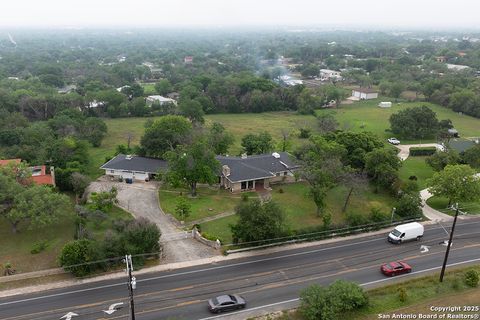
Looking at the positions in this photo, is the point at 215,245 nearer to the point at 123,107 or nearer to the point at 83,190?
the point at 83,190

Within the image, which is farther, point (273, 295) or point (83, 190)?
point (83, 190)

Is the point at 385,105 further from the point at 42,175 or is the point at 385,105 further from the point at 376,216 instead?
the point at 42,175

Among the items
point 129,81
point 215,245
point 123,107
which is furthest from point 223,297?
point 129,81

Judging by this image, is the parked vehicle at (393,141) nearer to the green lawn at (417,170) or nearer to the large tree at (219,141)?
the green lawn at (417,170)

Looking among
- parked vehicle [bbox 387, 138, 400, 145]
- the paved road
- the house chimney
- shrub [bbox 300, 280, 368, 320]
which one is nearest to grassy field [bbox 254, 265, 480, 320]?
shrub [bbox 300, 280, 368, 320]

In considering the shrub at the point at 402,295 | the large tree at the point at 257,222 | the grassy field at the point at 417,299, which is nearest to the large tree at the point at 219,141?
the large tree at the point at 257,222

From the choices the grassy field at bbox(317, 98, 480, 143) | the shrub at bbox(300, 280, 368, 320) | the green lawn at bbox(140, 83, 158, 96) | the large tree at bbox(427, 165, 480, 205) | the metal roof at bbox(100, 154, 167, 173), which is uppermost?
the large tree at bbox(427, 165, 480, 205)

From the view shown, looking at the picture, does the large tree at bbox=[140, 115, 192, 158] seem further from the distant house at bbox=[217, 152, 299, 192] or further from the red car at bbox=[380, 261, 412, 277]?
the red car at bbox=[380, 261, 412, 277]
